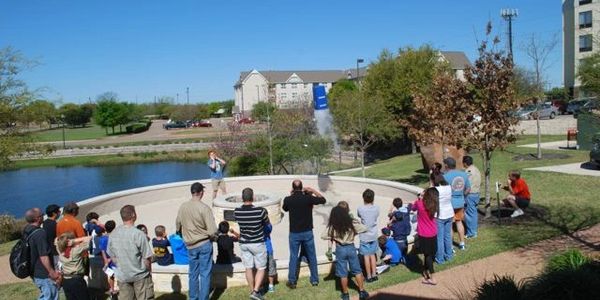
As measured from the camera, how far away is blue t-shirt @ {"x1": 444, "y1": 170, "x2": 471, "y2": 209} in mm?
9383

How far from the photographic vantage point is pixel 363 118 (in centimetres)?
3141

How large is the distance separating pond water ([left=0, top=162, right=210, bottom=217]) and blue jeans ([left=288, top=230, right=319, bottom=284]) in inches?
1155

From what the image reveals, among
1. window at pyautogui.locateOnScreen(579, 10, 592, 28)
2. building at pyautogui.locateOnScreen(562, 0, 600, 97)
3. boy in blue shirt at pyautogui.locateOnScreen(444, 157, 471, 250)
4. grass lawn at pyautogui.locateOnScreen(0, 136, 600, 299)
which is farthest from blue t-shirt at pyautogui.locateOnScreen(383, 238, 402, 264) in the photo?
window at pyautogui.locateOnScreen(579, 10, 592, 28)

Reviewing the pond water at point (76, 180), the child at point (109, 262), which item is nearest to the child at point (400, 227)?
the child at point (109, 262)

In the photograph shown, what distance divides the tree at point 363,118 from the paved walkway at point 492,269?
18.7 metres

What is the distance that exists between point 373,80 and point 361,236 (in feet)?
102

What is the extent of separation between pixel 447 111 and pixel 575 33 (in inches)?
2067

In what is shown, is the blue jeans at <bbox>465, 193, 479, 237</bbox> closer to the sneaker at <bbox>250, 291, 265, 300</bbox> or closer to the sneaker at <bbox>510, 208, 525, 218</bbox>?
the sneaker at <bbox>510, 208, 525, 218</bbox>

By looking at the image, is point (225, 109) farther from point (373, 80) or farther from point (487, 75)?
point (487, 75)

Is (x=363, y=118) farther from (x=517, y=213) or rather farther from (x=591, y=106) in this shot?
(x=517, y=213)

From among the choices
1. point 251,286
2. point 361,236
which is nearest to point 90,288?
point 251,286

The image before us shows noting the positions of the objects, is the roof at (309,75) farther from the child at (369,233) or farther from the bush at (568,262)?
the bush at (568,262)

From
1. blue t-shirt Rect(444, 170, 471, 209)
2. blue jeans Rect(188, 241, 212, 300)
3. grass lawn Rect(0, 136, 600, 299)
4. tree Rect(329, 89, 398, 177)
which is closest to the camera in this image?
blue jeans Rect(188, 241, 212, 300)

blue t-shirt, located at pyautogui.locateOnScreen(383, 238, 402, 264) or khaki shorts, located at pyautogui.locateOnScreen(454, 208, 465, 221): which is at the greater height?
khaki shorts, located at pyautogui.locateOnScreen(454, 208, 465, 221)
